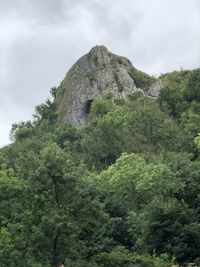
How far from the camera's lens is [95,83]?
11488 centimetres

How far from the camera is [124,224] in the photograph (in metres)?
44.1

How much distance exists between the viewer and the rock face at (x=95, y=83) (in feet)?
368

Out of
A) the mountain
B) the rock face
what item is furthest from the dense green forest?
the rock face

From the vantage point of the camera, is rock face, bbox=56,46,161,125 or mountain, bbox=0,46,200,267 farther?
rock face, bbox=56,46,161,125

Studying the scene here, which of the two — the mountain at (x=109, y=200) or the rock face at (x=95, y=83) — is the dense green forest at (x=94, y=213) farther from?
the rock face at (x=95, y=83)

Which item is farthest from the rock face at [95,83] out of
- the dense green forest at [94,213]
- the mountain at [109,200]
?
the dense green forest at [94,213]

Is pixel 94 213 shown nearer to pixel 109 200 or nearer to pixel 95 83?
pixel 109 200

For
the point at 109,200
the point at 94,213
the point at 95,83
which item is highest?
the point at 95,83

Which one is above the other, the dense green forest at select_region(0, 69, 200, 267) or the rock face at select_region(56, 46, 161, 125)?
the rock face at select_region(56, 46, 161, 125)

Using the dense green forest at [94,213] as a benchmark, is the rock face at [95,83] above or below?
above

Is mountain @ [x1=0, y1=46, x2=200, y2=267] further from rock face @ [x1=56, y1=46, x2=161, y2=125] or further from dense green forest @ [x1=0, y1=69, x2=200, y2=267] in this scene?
rock face @ [x1=56, y1=46, x2=161, y2=125]

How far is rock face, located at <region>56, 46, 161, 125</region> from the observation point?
368ft

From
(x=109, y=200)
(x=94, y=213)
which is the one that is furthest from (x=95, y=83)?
(x=94, y=213)

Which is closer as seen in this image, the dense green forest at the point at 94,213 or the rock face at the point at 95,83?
the dense green forest at the point at 94,213
